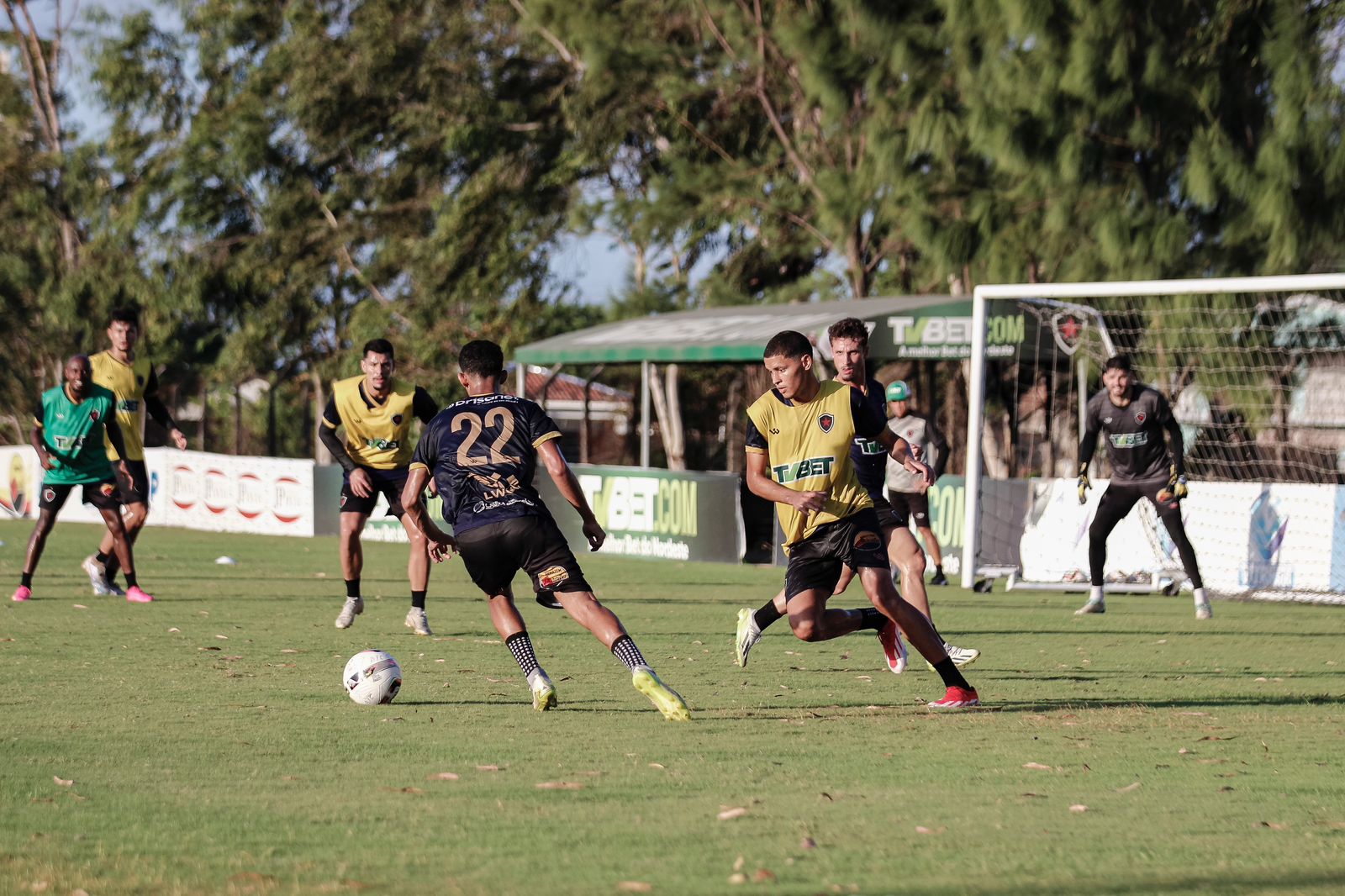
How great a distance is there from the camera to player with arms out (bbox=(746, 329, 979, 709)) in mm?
7832

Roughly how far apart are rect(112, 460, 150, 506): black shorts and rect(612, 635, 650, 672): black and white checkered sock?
311 inches

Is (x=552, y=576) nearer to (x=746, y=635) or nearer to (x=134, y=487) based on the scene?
(x=746, y=635)

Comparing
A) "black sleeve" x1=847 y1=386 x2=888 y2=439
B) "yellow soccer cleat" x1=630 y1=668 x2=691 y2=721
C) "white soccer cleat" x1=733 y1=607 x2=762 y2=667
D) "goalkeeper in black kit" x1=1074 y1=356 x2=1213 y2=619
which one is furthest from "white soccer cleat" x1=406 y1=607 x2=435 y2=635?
"goalkeeper in black kit" x1=1074 y1=356 x2=1213 y2=619

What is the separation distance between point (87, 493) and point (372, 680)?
23.3 ft

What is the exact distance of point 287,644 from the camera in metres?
10.9

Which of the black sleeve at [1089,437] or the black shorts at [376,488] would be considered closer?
the black shorts at [376,488]

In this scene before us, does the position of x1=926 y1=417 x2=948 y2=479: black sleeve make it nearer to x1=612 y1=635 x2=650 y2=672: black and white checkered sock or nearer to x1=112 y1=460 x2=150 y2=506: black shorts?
x1=112 y1=460 x2=150 y2=506: black shorts

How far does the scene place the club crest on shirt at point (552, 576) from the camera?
25.1 feet

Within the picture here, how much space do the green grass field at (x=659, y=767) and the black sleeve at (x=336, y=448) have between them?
4.06 feet

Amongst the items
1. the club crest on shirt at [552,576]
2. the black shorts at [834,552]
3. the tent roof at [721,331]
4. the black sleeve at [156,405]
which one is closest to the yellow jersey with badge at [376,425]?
the black sleeve at [156,405]

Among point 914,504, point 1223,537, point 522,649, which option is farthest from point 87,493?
point 1223,537

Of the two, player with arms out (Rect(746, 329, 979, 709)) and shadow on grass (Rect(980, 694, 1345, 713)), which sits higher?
player with arms out (Rect(746, 329, 979, 709))

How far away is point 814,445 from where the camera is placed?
7.89 meters

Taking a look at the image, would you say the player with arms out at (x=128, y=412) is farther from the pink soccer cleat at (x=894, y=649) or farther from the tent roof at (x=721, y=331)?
the tent roof at (x=721, y=331)
